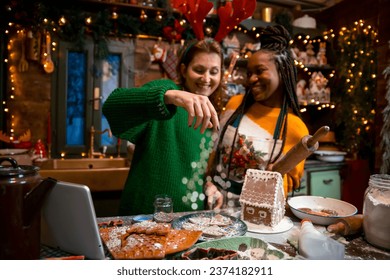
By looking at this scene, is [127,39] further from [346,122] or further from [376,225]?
[376,225]

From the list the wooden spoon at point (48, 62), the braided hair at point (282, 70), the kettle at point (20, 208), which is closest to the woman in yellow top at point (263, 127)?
the braided hair at point (282, 70)

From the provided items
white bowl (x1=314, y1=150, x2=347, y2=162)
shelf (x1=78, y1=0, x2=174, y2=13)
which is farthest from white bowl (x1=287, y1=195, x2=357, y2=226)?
shelf (x1=78, y1=0, x2=174, y2=13)

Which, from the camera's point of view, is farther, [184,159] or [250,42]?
[250,42]

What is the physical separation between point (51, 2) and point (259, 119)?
1877 mm

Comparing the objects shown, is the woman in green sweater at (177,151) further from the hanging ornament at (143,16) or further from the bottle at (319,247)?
the hanging ornament at (143,16)

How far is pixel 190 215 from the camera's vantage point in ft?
3.12

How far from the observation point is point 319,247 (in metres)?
0.70

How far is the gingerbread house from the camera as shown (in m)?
0.89

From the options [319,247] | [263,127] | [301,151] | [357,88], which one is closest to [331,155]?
[357,88]

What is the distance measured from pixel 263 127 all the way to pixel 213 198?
329 mm

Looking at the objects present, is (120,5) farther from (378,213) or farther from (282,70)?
(378,213)

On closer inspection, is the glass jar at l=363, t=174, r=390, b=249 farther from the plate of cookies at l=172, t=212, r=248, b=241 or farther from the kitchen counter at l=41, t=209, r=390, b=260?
the plate of cookies at l=172, t=212, r=248, b=241

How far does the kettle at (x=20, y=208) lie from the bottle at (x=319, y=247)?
1.70 feet
